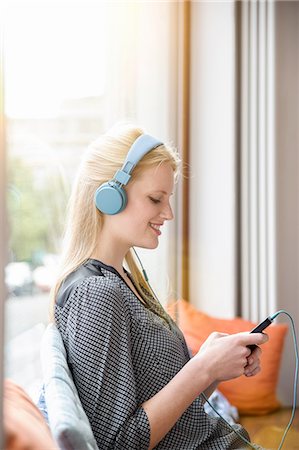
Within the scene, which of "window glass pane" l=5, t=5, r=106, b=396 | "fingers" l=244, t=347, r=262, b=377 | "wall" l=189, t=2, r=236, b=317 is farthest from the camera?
"wall" l=189, t=2, r=236, b=317

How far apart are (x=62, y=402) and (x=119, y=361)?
0.58 ft

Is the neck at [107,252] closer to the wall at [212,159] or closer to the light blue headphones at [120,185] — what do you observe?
the light blue headphones at [120,185]

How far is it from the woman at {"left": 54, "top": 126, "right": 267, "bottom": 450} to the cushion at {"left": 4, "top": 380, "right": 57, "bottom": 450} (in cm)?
14

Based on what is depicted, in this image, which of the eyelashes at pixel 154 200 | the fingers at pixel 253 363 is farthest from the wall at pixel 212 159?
the fingers at pixel 253 363

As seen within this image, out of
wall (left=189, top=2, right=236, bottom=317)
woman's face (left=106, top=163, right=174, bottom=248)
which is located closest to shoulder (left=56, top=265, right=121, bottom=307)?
woman's face (left=106, top=163, right=174, bottom=248)

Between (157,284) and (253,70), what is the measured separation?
978 mm

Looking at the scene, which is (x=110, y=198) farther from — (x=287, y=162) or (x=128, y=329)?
(x=287, y=162)

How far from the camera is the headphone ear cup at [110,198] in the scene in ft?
4.53

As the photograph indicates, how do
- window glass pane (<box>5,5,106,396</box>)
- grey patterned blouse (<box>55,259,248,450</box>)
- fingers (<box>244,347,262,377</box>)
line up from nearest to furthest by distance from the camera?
grey patterned blouse (<box>55,259,248,450</box>) → fingers (<box>244,347,262,377</box>) → window glass pane (<box>5,5,106,396</box>)

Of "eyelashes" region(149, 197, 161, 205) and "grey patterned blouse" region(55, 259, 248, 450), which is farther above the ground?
"eyelashes" region(149, 197, 161, 205)

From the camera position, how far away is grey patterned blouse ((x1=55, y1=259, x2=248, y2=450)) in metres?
1.21

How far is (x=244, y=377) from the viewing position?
2.64 m

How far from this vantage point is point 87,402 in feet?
A: 4.05

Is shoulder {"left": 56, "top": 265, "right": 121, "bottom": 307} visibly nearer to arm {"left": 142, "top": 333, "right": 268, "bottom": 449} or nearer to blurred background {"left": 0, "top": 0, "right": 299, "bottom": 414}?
arm {"left": 142, "top": 333, "right": 268, "bottom": 449}
